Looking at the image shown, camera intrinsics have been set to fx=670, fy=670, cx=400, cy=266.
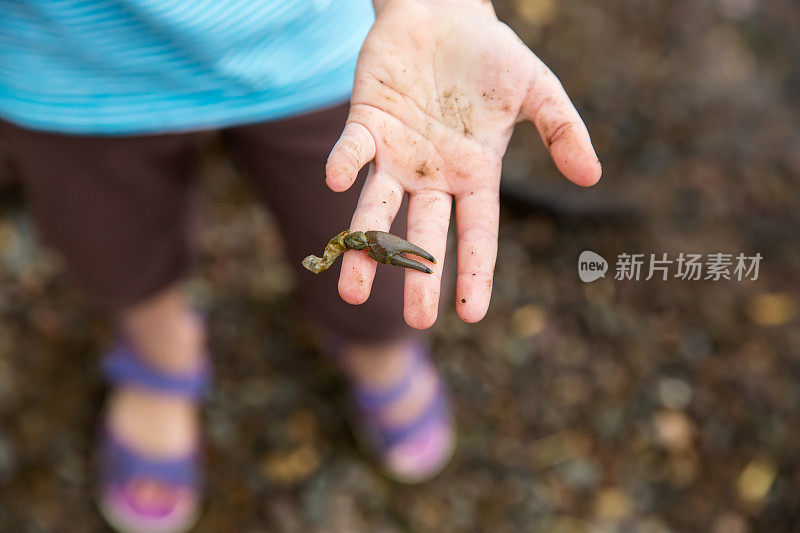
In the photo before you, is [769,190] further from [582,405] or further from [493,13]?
[493,13]

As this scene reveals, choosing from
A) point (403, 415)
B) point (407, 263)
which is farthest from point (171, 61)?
point (403, 415)

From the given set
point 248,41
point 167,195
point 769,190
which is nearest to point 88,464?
point 167,195

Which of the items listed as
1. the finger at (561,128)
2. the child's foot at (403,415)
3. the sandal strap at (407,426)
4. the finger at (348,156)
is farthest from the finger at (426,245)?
the sandal strap at (407,426)

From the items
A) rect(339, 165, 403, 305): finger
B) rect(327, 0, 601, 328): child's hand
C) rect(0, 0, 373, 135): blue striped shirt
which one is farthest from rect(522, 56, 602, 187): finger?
rect(0, 0, 373, 135): blue striped shirt

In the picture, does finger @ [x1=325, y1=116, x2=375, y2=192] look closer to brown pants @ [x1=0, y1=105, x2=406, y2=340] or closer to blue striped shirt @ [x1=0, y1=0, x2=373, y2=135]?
brown pants @ [x1=0, y1=105, x2=406, y2=340]

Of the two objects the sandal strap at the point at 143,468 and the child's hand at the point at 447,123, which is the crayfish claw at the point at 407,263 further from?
the sandal strap at the point at 143,468
